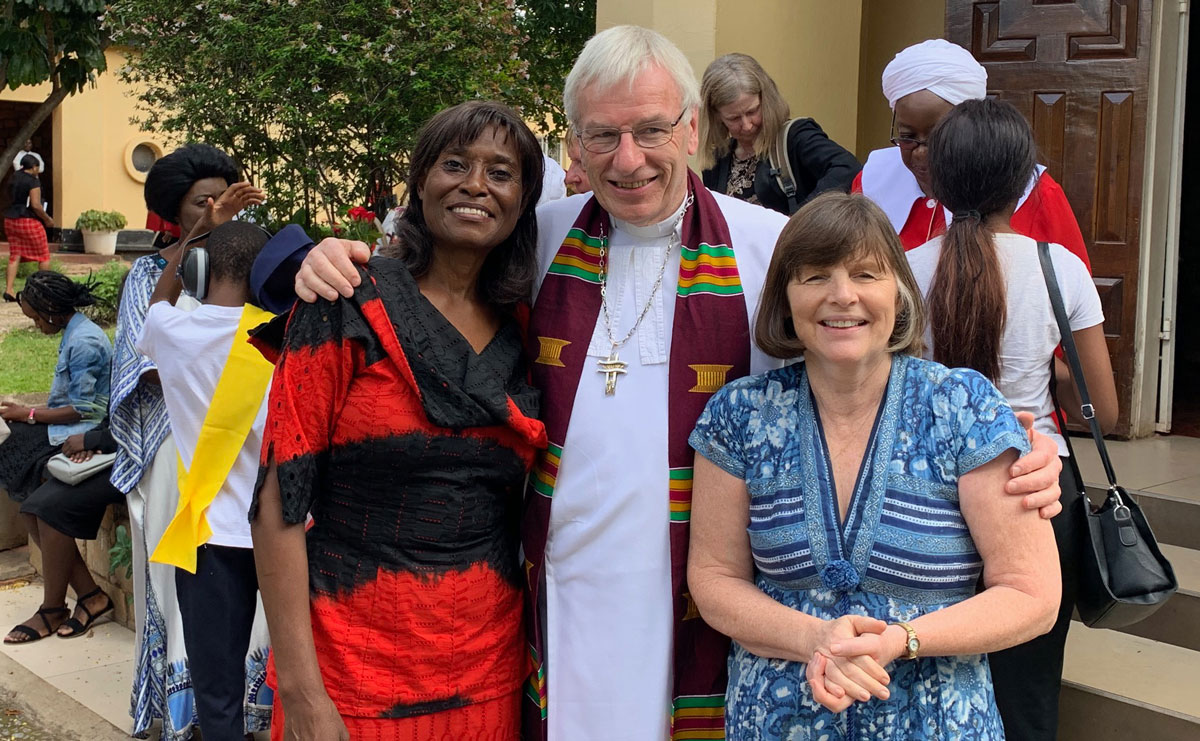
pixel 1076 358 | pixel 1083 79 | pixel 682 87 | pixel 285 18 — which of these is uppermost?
pixel 285 18

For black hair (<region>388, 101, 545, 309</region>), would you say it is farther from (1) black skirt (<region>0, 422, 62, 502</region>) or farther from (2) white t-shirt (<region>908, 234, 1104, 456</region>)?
(1) black skirt (<region>0, 422, 62, 502</region>)

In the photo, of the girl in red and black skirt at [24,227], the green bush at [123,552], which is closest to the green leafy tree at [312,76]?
the green bush at [123,552]

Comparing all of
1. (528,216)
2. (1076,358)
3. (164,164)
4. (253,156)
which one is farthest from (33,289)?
(1076,358)

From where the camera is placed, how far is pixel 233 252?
383cm

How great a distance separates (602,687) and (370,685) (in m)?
0.47

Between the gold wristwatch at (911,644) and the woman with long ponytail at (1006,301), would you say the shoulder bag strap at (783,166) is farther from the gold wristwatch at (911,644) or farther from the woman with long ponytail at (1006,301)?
the gold wristwatch at (911,644)

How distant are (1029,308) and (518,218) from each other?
114 cm

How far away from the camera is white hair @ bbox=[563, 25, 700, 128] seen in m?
2.36

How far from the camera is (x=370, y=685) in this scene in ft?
7.61

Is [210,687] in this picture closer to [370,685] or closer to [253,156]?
[370,685]

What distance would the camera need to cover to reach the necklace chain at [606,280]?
249 cm

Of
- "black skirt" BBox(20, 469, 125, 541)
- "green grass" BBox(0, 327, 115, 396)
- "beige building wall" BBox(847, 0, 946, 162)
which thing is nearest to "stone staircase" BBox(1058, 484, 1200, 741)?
"beige building wall" BBox(847, 0, 946, 162)

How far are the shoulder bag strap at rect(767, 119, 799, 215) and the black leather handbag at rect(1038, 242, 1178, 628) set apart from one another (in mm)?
1832

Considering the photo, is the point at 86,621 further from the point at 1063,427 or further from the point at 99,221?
the point at 99,221
